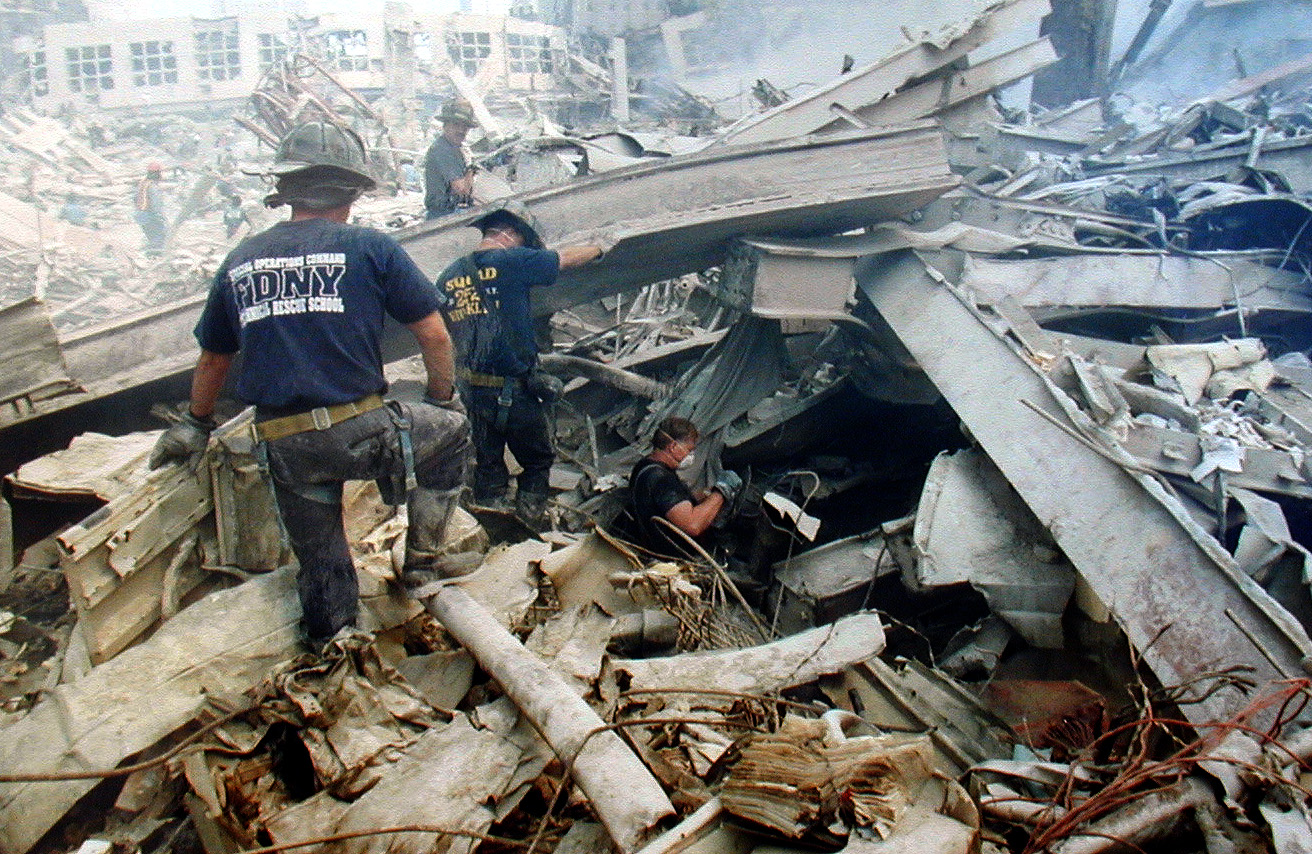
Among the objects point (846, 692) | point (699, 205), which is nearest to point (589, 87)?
point (699, 205)

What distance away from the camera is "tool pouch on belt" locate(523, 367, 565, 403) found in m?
4.43

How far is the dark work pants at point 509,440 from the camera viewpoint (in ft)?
14.6

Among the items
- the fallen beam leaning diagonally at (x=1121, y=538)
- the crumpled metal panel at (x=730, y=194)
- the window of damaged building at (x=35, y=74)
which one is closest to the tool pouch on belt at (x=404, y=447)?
the crumpled metal panel at (x=730, y=194)

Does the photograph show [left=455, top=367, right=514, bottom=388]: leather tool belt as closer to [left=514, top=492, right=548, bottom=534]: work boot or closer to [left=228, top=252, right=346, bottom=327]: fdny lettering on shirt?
[left=514, top=492, right=548, bottom=534]: work boot

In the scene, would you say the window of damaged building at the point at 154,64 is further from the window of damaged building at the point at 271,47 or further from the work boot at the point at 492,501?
the work boot at the point at 492,501

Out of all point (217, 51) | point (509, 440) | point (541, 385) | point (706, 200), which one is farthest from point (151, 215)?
point (217, 51)

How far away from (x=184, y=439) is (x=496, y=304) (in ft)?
5.55

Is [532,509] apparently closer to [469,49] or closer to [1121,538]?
[1121,538]

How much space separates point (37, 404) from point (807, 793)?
A: 12.9 feet

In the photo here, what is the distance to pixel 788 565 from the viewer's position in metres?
4.06

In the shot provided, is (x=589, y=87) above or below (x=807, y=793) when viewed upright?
above

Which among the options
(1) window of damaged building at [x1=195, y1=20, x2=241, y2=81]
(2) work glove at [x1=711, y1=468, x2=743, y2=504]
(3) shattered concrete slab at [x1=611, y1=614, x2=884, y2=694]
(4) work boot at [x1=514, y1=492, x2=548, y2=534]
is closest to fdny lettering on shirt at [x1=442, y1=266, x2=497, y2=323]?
(4) work boot at [x1=514, y1=492, x2=548, y2=534]

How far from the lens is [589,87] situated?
60.1ft

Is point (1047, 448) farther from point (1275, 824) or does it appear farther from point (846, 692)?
point (1275, 824)
